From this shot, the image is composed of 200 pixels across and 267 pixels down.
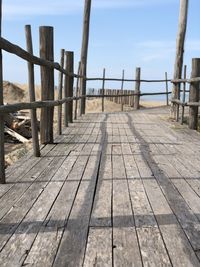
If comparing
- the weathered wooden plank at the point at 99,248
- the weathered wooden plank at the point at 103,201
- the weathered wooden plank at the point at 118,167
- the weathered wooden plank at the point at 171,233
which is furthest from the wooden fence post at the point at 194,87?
the weathered wooden plank at the point at 99,248

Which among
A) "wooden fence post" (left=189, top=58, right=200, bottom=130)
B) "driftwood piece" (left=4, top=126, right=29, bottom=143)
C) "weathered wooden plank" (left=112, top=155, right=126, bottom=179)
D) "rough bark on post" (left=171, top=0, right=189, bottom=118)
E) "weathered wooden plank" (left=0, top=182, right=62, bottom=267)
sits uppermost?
"rough bark on post" (left=171, top=0, right=189, bottom=118)

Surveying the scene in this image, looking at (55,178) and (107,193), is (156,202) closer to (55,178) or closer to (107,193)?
(107,193)

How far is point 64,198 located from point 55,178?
70 centimetres

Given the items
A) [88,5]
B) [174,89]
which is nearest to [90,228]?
[174,89]

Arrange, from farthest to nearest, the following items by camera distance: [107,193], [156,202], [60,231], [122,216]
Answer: [107,193]
[156,202]
[122,216]
[60,231]

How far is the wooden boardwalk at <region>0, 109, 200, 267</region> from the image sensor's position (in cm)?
223

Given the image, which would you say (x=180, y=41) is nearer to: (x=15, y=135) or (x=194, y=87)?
(x=194, y=87)

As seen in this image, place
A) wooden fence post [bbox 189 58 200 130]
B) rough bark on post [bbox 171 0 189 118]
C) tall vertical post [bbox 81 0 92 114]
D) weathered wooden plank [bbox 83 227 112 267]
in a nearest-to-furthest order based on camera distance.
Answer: weathered wooden plank [bbox 83 227 112 267], wooden fence post [bbox 189 58 200 130], rough bark on post [bbox 171 0 189 118], tall vertical post [bbox 81 0 92 114]

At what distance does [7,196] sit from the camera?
3.25 m

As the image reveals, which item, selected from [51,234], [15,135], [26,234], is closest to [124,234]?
[51,234]

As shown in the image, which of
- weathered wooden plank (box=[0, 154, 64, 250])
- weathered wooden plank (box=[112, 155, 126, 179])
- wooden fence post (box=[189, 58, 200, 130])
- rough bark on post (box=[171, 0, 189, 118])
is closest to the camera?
weathered wooden plank (box=[0, 154, 64, 250])

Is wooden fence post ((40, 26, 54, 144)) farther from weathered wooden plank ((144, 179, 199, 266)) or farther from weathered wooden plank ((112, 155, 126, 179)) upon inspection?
weathered wooden plank ((144, 179, 199, 266))

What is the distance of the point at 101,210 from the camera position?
2.94 meters

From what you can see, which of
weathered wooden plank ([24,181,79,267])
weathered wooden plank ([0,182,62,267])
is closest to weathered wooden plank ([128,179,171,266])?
weathered wooden plank ([24,181,79,267])
